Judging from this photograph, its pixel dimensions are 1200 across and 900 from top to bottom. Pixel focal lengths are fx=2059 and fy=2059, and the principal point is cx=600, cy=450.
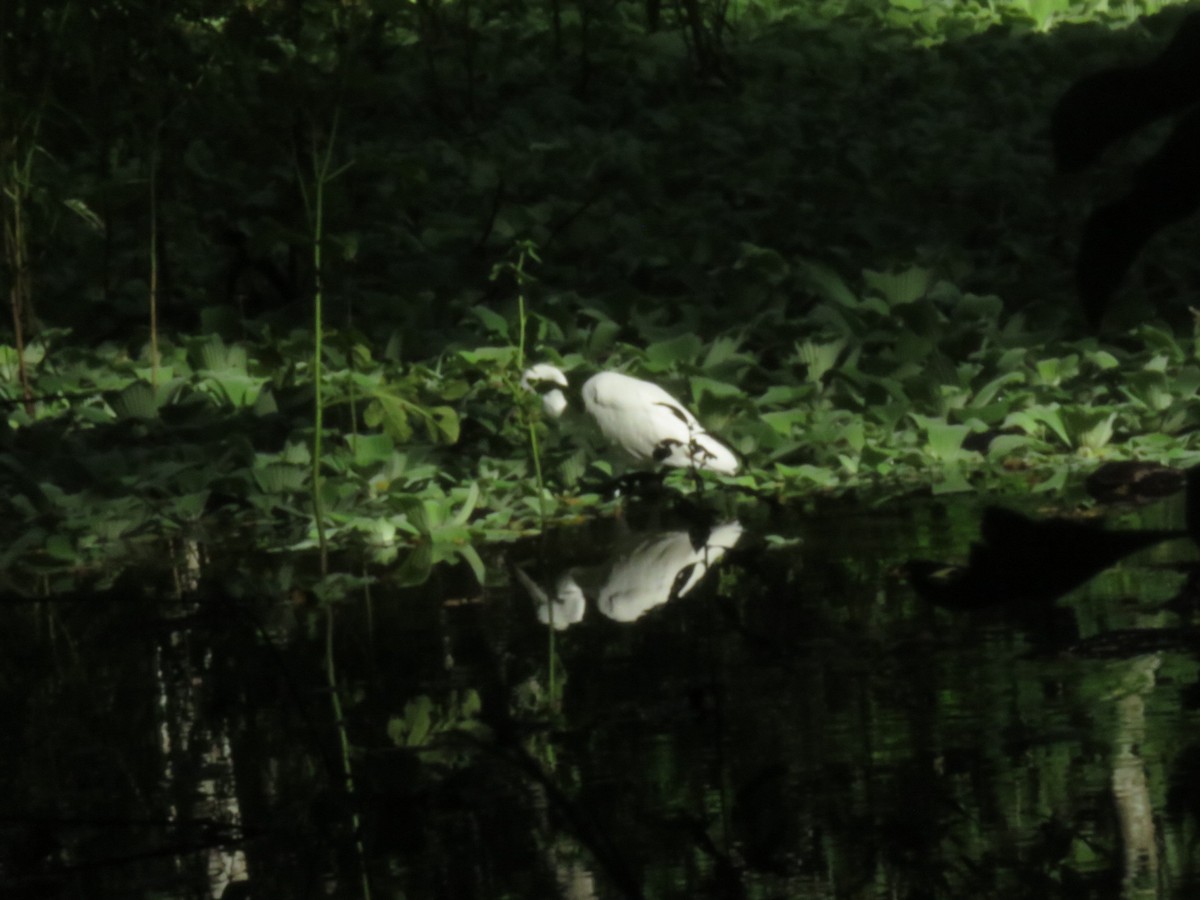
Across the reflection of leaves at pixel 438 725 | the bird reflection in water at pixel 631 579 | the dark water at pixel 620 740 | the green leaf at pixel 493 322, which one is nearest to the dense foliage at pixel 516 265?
the green leaf at pixel 493 322

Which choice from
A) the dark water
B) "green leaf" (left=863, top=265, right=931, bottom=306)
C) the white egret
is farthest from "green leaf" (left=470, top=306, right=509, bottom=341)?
the dark water

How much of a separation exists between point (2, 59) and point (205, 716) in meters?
3.62

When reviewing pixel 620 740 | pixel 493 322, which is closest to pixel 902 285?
pixel 493 322

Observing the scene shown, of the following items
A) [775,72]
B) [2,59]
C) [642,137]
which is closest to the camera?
[2,59]

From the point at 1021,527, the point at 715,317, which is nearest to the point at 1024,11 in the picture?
the point at 715,317

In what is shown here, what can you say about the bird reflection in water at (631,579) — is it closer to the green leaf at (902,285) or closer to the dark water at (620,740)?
the dark water at (620,740)

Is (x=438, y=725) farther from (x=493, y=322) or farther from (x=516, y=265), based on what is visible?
(x=493, y=322)

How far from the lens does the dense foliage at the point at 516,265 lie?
513cm

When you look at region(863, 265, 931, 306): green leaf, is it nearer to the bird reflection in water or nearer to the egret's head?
the egret's head

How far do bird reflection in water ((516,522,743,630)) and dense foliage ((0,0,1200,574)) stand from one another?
289mm

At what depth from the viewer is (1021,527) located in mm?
1090

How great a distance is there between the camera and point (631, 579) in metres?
4.15

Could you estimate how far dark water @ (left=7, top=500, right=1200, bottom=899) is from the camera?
2.27 metres

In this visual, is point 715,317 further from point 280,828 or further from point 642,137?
point 280,828
